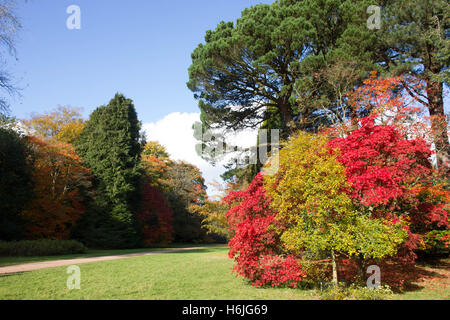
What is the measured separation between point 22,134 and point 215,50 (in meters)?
13.7

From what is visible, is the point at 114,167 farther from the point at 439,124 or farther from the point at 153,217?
the point at 439,124

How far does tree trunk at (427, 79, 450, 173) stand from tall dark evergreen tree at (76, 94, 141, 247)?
1939 cm

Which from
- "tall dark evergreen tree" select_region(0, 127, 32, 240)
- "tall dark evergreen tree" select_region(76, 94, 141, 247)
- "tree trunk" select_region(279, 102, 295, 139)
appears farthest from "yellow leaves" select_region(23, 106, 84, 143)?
"tree trunk" select_region(279, 102, 295, 139)

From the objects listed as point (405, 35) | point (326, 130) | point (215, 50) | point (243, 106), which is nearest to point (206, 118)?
point (243, 106)

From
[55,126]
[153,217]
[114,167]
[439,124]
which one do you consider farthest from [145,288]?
[55,126]

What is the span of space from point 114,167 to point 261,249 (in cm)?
1781

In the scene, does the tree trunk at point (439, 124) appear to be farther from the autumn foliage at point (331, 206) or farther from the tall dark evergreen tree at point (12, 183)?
the tall dark evergreen tree at point (12, 183)

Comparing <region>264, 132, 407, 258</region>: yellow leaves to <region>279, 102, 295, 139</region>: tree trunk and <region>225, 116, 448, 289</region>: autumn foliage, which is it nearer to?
<region>225, 116, 448, 289</region>: autumn foliage

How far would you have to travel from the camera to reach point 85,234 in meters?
20.6

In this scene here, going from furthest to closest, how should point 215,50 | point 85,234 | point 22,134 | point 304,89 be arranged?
point 85,234 → point 22,134 → point 215,50 → point 304,89

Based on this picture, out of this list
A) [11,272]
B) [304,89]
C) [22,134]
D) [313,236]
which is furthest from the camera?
[22,134]

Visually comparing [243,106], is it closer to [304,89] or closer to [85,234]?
[304,89]

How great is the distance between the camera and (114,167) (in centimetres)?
2250

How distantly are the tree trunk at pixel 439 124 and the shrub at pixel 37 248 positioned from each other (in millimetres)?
17900
